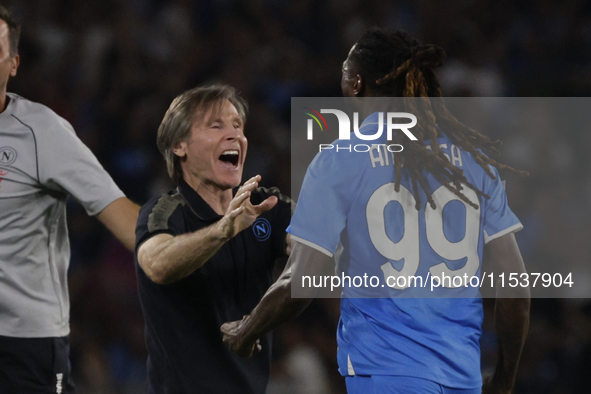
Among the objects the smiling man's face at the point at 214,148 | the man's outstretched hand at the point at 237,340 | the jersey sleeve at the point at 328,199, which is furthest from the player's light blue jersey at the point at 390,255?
the smiling man's face at the point at 214,148

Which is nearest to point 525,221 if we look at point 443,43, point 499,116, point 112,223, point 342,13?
point 499,116

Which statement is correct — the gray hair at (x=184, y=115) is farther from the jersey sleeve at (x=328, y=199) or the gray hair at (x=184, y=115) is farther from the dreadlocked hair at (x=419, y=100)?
the jersey sleeve at (x=328, y=199)

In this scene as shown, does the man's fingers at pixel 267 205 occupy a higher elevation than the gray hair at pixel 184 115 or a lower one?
lower

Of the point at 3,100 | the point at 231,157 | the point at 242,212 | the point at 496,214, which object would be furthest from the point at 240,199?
the point at 3,100

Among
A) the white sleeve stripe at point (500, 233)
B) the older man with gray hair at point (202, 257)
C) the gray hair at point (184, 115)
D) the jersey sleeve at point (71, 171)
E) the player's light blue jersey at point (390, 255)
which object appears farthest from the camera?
the gray hair at point (184, 115)

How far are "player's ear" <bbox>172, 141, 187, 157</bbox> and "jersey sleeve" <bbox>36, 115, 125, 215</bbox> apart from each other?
299mm

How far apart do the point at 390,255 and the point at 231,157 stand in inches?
43.5

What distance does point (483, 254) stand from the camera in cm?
275

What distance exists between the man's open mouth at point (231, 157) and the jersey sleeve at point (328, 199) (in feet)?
2.91

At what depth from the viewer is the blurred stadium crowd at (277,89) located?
567cm

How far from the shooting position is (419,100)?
102 inches

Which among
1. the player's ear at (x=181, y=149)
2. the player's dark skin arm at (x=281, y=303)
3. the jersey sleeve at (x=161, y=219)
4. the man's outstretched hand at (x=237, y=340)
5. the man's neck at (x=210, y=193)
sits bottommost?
the man's outstretched hand at (x=237, y=340)

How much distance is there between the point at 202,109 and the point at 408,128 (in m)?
1.03

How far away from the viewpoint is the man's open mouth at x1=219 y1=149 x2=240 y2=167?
3.26 metres
